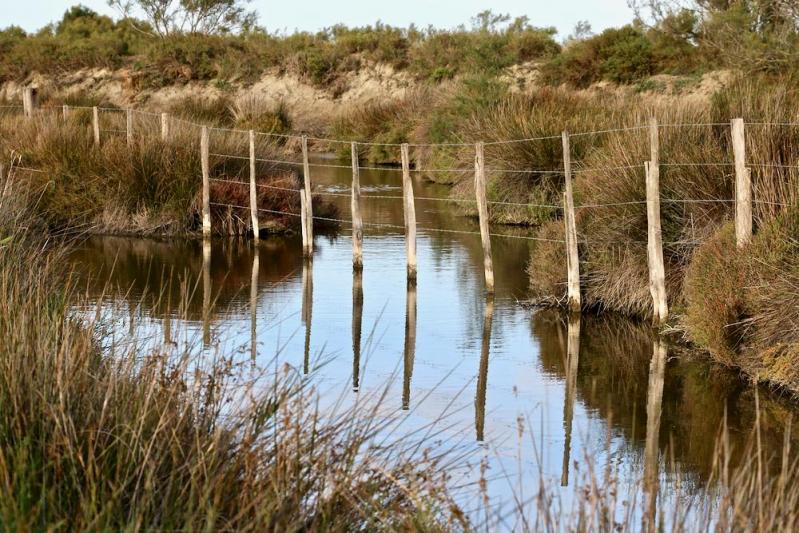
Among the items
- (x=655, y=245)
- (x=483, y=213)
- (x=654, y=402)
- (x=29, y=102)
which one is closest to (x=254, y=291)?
(x=483, y=213)

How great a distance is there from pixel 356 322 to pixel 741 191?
12.7 feet

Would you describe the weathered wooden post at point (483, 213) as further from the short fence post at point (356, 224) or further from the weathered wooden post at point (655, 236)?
the weathered wooden post at point (655, 236)

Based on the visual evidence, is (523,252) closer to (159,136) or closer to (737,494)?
(159,136)

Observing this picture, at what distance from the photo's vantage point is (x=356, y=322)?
1234 cm

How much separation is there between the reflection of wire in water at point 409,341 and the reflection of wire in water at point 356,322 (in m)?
0.36

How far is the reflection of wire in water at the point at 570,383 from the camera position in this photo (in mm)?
7508

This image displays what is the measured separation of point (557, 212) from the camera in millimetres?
17938


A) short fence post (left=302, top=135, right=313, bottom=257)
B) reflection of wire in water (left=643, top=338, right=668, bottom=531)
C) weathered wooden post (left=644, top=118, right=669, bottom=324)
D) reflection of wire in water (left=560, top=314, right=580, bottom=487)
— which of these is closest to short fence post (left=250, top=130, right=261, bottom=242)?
short fence post (left=302, top=135, right=313, bottom=257)

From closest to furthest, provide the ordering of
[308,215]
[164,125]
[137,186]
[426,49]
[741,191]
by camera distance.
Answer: [741,191] < [308,215] < [137,186] < [164,125] < [426,49]

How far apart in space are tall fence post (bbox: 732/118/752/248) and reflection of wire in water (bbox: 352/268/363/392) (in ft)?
10.9

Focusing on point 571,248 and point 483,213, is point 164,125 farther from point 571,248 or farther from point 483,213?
point 571,248

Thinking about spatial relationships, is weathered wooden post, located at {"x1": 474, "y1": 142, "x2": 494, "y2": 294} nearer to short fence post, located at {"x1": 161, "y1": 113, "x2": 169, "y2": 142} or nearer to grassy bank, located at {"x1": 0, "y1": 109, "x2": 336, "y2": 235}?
grassy bank, located at {"x1": 0, "y1": 109, "x2": 336, "y2": 235}

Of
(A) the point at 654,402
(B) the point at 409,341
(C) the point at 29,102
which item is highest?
(C) the point at 29,102

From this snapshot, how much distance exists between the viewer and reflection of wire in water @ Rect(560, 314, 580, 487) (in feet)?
24.6
